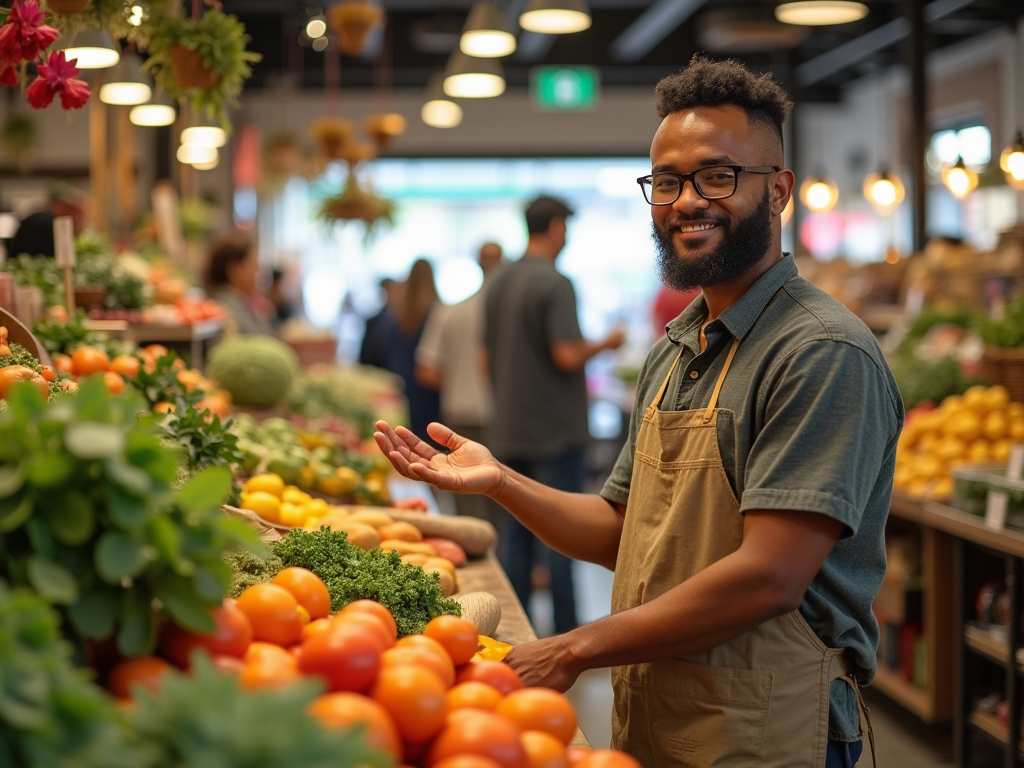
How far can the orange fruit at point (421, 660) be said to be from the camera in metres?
1.29

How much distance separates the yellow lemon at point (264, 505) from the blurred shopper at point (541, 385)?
2623mm

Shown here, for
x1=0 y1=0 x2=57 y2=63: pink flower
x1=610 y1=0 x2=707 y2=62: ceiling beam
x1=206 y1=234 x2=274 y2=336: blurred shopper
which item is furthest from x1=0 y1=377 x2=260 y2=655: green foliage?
x1=610 y1=0 x2=707 y2=62: ceiling beam

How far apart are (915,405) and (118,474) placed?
187 inches

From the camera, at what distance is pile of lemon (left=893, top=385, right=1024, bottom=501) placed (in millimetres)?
4348

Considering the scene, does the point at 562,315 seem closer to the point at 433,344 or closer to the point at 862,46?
the point at 433,344

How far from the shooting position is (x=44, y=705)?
94 cm

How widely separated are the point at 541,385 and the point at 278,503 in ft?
8.70

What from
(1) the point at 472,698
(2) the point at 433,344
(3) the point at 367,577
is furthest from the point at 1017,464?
(2) the point at 433,344

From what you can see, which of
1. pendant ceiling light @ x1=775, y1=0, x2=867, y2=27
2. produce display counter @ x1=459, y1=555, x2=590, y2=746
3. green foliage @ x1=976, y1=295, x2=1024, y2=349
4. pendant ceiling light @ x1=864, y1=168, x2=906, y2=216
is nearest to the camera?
produce display counter @ x1=459, y1=555, x2=590, y2=746

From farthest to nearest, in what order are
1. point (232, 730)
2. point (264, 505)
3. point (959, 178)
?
point (959, 178), point (264, 505), point (232, 730)

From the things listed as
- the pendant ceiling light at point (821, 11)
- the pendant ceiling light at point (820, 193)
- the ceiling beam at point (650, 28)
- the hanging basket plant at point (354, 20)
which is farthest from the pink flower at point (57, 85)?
the ceiling beam at point (650, 28)

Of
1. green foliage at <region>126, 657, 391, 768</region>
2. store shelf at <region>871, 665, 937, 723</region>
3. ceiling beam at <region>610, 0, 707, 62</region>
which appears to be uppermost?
ceiling beam at <region>610, 0, 707, 62</region>

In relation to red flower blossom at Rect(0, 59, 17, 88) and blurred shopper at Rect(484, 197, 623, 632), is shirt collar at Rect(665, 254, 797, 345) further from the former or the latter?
blurred shopper at Rect(484, 197, 623, 632)

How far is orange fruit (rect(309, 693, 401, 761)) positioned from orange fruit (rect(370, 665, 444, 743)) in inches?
1.9
